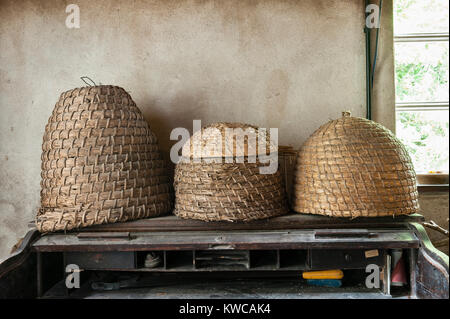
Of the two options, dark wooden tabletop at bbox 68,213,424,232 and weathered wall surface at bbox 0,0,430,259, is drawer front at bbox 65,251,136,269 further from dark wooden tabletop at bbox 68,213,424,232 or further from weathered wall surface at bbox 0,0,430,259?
weathered wall surface at bbox 0,0,430,259

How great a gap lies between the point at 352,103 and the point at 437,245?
120cm

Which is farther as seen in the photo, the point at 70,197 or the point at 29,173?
A: the point at 29,173

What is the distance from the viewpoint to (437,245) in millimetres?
2426

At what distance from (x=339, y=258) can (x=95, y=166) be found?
4.82 ft

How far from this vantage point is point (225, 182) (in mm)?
1849

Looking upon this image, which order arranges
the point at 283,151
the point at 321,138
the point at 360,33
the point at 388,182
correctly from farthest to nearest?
the point at 360,33 < the point at 283,151 < the point at 321,138 < the point at 388,182

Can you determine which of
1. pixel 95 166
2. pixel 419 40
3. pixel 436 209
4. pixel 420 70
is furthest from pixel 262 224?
pixel 419 40

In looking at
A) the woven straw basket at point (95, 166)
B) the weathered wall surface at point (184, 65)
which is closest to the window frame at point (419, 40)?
the weathered wall surface at point (184, 65)

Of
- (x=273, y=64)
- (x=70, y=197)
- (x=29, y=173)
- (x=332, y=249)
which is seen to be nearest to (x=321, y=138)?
(x=332, y=249)

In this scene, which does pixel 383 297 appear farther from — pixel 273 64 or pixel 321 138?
pixel 273 64

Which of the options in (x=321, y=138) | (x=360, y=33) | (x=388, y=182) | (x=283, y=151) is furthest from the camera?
(x=360, y=33)

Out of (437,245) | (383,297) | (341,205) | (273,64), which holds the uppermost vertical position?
(273,64)

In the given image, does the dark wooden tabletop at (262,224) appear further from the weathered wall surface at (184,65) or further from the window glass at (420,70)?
the window glass at (420,70)

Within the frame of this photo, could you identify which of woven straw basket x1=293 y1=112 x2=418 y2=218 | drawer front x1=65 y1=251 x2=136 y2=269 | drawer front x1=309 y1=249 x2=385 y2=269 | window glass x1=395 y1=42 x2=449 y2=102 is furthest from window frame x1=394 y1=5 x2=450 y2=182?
drawer front x1=65 y1=251 x2=136 y2=269
